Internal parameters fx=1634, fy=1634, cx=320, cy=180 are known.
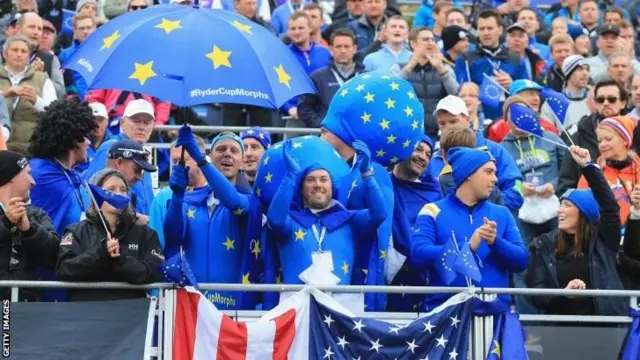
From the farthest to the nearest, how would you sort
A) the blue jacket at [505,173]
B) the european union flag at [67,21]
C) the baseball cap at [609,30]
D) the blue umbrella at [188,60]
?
1. the european union flag at [67,21]
2. the baseball cap at [609,30]
3. the blue jacket at [505,173]
4. the blue umbrella at [188,60]

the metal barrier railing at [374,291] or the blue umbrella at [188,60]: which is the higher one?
the blue umbrella at [188,60]

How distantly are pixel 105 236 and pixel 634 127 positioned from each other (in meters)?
6.19

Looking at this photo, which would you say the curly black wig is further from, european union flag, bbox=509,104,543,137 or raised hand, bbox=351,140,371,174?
european union flag, bbox=509,104,543,137

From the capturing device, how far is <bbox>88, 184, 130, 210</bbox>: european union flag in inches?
415

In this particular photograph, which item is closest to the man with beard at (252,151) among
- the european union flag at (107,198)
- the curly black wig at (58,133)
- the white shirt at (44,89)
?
the curly black wig at (58,133)

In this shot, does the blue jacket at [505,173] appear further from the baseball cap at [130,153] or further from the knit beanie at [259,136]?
the baseball cap at [130,153]

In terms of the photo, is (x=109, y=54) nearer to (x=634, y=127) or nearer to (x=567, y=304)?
(x=567, y=304)

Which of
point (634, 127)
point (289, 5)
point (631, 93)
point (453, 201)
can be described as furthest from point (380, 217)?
point (289, 5)

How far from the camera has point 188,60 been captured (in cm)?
1049

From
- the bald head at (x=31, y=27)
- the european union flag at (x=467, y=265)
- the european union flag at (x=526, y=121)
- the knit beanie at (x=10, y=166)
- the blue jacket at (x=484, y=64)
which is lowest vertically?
the european union flag at (x=467, y=265)

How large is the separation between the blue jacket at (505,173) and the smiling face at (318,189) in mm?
1986

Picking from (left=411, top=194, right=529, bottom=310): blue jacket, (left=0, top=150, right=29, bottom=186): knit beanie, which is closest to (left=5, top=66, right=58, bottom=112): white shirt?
(left=0, top=150, right=29, bottom=186): knit beanie

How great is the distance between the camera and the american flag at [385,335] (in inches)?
421

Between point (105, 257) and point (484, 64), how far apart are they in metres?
8.04
